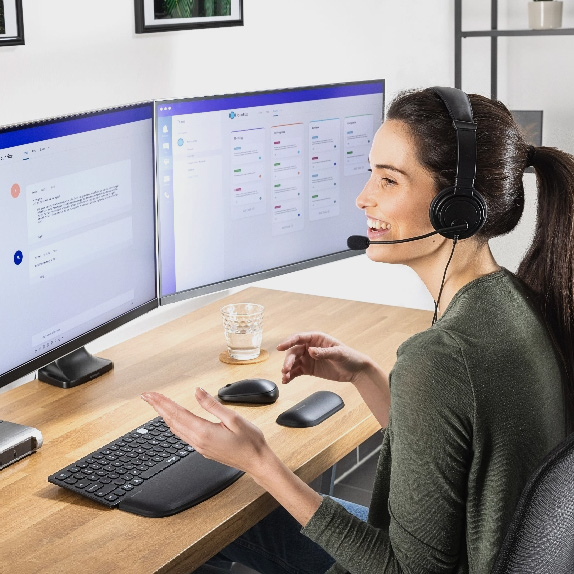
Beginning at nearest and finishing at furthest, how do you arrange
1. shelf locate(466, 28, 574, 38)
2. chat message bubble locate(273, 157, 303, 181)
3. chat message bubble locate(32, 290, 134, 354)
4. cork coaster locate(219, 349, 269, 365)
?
chat message bubble locate(32, 290, 134, 354) → cork coaster locate(219, 349, 269, 365) → chat message bubble locate(273, 157, 303, 181) → shelf locate(466, 28, 574, 38)

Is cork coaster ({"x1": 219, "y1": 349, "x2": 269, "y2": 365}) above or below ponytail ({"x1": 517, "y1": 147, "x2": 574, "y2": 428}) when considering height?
below

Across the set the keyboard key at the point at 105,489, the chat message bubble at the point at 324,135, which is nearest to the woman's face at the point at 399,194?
the keyboard key at the point at 105,489

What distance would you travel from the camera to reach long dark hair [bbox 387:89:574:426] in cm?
125

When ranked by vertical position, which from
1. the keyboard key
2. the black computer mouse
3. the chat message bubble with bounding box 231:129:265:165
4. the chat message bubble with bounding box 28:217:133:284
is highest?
the chat message bubble with bounding box 231:129:265:165

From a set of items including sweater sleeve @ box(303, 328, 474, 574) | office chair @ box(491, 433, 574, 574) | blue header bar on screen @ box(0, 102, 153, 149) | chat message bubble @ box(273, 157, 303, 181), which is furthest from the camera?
chat message bubble @ box(273, 157, 303, 181)

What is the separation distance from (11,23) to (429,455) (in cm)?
111

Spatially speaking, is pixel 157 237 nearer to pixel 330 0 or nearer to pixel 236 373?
pixel 236 373

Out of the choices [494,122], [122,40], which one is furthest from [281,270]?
[494,122]

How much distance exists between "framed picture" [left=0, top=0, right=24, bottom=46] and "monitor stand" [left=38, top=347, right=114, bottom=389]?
55cm

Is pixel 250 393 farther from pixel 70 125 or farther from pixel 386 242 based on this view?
pixel 70 125

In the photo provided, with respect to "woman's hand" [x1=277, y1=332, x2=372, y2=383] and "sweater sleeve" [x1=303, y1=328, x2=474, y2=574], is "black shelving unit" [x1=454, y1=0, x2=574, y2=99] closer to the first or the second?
"woman's hand" [x1=277, y1=332, x2=372, y2=383]

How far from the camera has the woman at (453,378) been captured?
1.10 meters

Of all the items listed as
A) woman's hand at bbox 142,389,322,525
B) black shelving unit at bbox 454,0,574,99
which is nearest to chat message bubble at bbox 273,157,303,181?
woman's hand at bbox 142,389,322,525

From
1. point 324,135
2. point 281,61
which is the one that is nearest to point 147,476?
point 324,135
